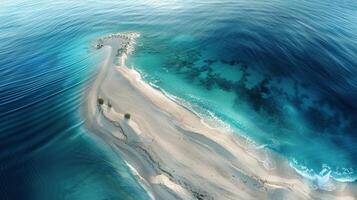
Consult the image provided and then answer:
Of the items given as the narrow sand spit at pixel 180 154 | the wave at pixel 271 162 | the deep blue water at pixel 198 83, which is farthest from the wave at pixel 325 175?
the narrow sand spit at pixel 180 154

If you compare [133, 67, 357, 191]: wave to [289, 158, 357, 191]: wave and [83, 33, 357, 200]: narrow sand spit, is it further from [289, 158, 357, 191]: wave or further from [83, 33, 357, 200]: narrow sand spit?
[83, 33, 357, 200]: narrow sand spit

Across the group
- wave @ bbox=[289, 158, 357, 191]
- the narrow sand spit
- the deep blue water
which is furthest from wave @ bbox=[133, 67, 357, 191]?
the narrow sand spit

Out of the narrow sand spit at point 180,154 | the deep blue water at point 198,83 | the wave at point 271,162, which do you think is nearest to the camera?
the narrow sand spit at point 180,154

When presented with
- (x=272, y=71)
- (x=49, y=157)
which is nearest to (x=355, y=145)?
(x=272, y=71)

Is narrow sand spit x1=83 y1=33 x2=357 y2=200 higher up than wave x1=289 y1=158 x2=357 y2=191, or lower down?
higher up

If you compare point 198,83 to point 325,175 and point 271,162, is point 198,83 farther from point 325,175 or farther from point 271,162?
point 325,175

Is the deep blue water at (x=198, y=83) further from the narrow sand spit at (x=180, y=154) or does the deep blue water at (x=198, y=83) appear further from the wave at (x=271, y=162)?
the narrow sand spit at (x=180, y=154)
